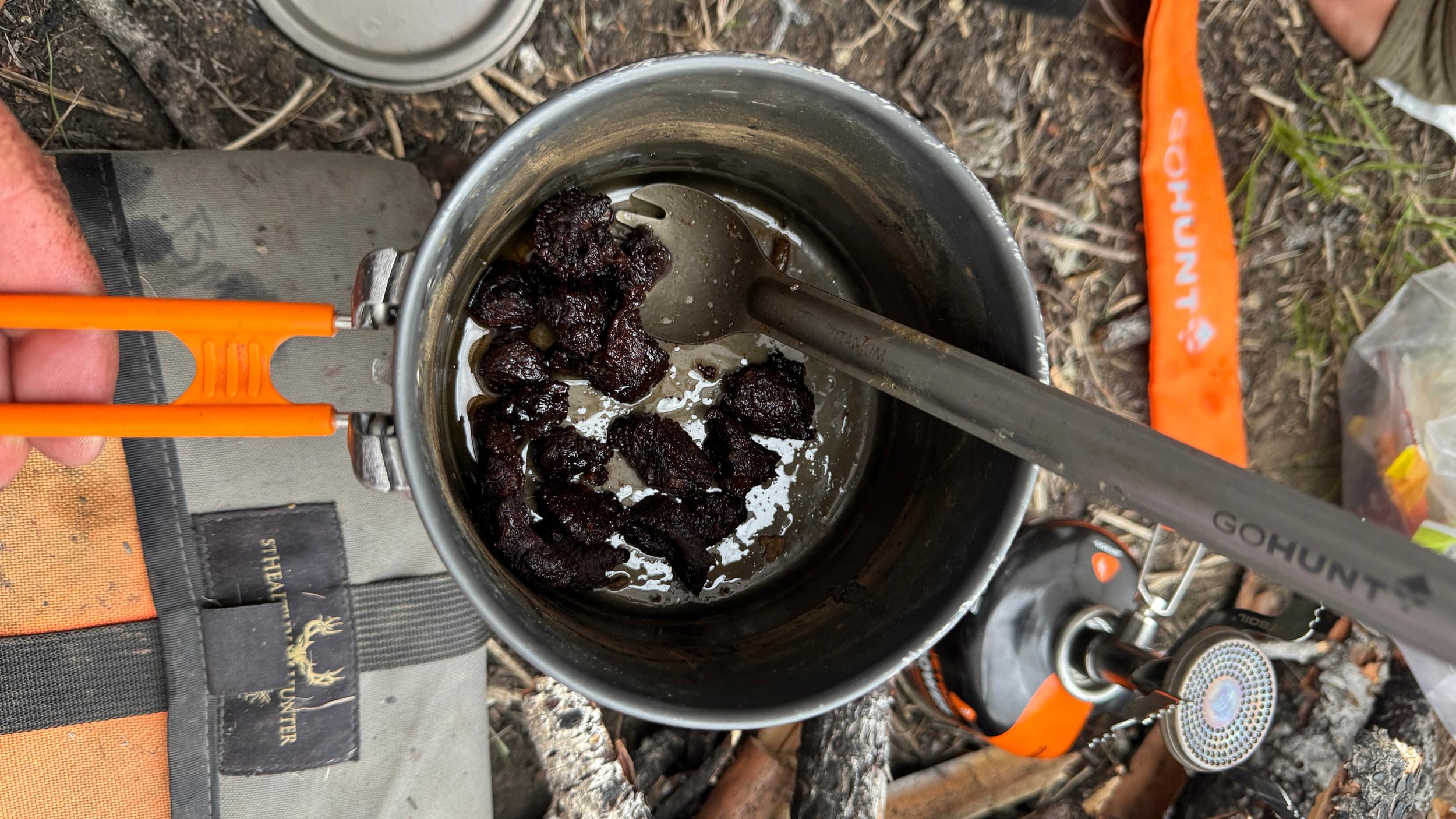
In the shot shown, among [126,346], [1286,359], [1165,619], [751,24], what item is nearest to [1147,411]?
[1286,359]

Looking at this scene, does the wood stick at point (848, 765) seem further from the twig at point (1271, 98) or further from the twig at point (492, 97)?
the twig at point (1271, 98)

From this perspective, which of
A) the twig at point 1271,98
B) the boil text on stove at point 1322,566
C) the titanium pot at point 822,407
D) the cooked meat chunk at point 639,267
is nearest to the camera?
the boil text on stove at point 1322,566

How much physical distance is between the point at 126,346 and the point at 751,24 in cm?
182

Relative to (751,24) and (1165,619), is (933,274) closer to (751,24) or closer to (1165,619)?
(751,24)

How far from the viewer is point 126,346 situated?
72.1 inches

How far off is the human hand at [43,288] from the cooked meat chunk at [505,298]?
2.47 feet

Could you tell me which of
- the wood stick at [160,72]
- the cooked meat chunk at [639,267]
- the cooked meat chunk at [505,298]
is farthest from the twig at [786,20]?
the wood stick at [160,72]

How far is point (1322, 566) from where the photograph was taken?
1009 mm

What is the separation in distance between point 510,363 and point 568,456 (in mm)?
244

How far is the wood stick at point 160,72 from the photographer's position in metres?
2.20

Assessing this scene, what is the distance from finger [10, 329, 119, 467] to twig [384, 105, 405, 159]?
877mm

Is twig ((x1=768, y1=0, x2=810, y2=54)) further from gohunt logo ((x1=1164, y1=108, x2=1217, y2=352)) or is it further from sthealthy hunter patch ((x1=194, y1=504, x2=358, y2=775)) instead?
sthealthy hunter patch ((x1=194, y1=504, x2=358, y2=775))

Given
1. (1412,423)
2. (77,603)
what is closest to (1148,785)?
(1412,423)

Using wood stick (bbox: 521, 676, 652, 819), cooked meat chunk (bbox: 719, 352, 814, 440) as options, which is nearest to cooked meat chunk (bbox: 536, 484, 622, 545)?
cooked meat chunk (bbox: 719, 352, 814, 440)
